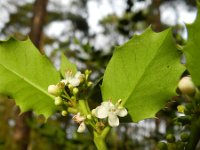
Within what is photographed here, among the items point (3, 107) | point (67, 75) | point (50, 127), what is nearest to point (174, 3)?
point (3, 107)

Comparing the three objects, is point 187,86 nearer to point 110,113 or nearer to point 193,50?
point 193,50

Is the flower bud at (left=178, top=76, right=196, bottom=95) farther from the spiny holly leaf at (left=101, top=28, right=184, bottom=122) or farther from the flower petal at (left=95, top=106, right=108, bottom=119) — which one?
the flower petal at (left=95, top=106, right=108, bottom=119)

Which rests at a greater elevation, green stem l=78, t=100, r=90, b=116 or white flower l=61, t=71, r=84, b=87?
white flower l=61, t=71, r=84, b=87

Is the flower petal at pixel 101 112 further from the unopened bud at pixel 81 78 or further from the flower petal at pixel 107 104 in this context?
the unopened bud at pixel 81 78

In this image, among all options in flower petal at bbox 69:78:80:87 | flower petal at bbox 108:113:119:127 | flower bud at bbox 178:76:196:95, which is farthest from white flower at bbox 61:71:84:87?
flower bud at bbox 178:76:196:95

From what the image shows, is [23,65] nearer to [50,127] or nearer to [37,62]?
[37,62]

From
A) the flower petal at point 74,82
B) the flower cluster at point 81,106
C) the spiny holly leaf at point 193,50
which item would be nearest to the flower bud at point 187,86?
the spiny holly leaf at point 193,50

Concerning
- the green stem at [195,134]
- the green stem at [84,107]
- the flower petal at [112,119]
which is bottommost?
the green stem at [195,134]
